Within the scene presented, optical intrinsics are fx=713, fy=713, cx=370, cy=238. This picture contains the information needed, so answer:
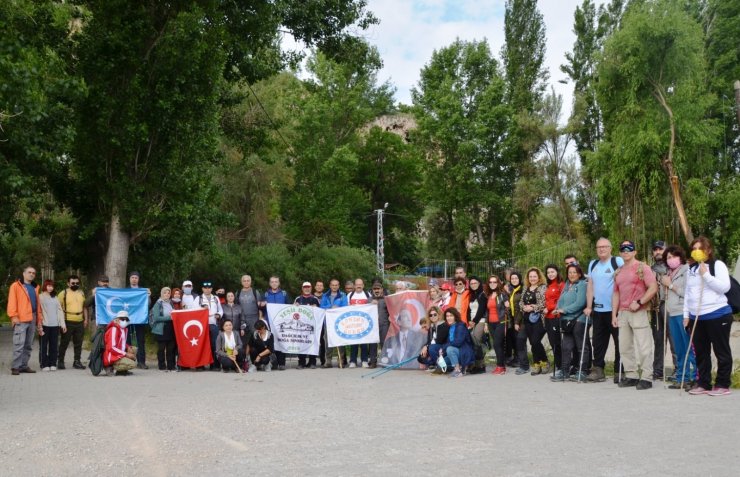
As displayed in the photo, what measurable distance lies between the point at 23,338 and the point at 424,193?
4836 centimetres

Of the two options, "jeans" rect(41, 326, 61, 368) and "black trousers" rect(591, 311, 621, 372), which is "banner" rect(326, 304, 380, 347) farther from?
"jeans" rect(41, 326, 61, 368)

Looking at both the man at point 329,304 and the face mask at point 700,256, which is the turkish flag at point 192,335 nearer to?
the man at point 329,304

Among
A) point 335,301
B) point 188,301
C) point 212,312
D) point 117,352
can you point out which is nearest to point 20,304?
point 117,352

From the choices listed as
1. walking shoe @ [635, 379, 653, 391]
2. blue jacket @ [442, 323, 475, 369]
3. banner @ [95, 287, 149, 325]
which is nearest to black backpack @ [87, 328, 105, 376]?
banner @ [95, 287, 149, 325]

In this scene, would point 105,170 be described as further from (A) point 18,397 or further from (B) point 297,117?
(B) point 297,117

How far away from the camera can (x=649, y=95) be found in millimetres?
33250

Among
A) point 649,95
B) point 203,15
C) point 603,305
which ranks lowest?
point 603,305

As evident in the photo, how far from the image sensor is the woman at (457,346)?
41.6ft

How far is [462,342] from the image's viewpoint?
1277 centimetres

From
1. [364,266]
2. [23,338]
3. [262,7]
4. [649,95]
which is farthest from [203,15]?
[364,266]

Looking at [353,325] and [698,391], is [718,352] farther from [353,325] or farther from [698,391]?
[353,325]

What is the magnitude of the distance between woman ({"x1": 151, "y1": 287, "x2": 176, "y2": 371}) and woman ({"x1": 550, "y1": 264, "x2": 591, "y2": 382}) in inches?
292

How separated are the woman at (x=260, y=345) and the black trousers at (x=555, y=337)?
5.41m

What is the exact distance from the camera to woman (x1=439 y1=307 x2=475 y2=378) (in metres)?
12.7
